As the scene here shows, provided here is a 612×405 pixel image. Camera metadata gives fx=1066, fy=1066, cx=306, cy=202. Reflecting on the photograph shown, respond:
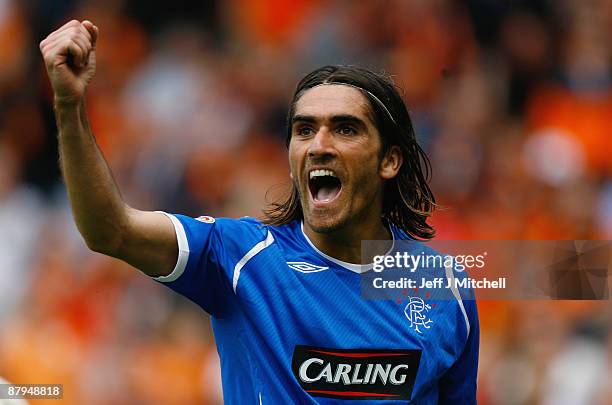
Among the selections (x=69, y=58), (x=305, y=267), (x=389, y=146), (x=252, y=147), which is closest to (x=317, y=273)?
(x=305, y=267)

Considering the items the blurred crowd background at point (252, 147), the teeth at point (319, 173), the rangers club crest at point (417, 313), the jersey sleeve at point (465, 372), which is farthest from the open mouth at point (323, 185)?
the blurred crowd background at point (252, 147)

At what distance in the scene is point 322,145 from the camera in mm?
3826

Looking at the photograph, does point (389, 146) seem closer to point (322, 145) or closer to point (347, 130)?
point (347, 130)

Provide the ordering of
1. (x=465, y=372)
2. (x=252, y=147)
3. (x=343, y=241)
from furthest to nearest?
(x=252, y=147)
(x=465, y=372)
(x=343, y=241)

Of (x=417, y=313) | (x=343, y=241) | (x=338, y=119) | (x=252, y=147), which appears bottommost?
(x=417, y=313)

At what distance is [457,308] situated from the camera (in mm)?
3949

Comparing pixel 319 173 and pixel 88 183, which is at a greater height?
pixel 319 173

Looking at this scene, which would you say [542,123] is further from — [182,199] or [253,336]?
[253,336]

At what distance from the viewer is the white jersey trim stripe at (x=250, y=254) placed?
12.0 ft

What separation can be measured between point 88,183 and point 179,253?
47cm

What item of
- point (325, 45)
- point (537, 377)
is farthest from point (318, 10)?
point (537, 377)

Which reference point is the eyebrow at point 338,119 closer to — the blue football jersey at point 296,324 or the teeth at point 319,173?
the teeth at point 319,173

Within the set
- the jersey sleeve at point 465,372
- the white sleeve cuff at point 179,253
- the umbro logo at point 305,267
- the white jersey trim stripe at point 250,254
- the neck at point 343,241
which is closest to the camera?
the white sleeve cuff at point 179,253

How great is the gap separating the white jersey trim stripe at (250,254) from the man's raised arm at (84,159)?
40 cm
